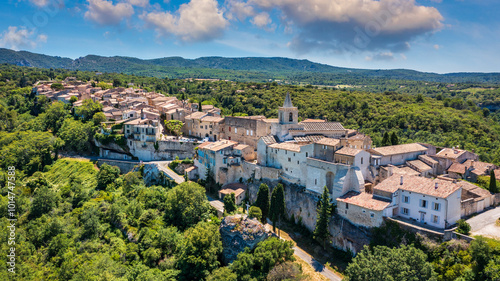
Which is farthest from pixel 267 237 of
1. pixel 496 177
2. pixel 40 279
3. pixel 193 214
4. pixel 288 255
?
pixel 496 177

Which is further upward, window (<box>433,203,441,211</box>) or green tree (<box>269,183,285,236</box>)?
window (<box>433,203,441,211</box>)

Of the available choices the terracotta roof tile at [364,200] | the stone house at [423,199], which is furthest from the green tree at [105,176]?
the stone house at [423,199]

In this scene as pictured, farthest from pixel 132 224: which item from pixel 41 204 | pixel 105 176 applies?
pixel 41 204

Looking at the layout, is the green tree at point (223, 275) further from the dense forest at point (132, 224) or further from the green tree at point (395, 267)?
the green tree at point (395, 267)

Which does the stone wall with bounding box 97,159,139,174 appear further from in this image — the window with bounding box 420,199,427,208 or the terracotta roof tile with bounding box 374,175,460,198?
the window with bounding box 420,199,427,208

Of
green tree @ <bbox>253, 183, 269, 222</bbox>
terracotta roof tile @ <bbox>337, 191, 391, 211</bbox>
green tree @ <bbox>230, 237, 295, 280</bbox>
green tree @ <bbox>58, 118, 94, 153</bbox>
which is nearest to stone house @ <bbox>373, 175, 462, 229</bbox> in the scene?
terracotta roof tile @ <bbox>337, 191, 391, 211</bbox>

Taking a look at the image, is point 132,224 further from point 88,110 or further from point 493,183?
point 493,183

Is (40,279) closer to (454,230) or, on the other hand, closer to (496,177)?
(454,230)
